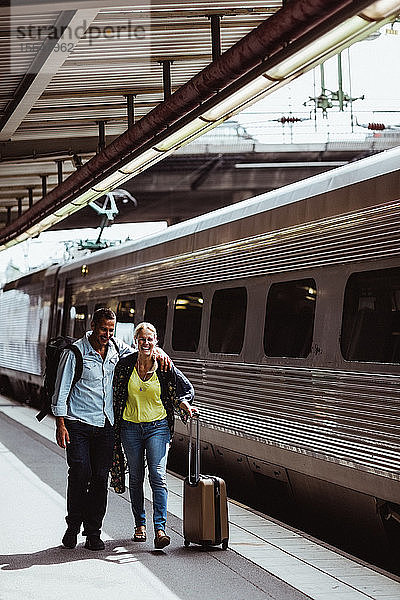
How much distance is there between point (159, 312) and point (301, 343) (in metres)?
5.12

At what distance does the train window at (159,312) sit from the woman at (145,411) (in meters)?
5.50

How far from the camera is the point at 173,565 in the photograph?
24.5 feet

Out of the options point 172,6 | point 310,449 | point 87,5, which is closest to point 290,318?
point 310,449

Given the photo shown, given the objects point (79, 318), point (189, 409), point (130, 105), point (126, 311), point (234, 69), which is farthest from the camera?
point (79, 318)

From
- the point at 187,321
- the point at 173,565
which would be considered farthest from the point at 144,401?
the point at 187,321

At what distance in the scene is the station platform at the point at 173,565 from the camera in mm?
6672

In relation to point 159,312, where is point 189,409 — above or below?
below

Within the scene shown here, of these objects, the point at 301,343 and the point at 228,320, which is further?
the point at 228,320

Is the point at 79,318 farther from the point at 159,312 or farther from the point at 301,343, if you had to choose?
the point at 301,343

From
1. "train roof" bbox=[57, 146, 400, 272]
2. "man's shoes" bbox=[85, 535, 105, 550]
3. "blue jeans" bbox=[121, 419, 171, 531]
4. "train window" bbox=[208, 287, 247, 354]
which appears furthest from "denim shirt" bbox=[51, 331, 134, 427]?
"train window" bbox=[208, 287, 247, 354]

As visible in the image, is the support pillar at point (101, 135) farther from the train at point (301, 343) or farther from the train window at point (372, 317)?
the train window at point (372, 317)

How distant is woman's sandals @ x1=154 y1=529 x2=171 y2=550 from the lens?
7914mm

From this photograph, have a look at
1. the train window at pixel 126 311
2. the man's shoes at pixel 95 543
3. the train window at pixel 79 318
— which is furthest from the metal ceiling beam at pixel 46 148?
the man's shoes at pixel 95 543

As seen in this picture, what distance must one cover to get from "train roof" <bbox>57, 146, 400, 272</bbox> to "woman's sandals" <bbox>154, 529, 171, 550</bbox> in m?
3.17
